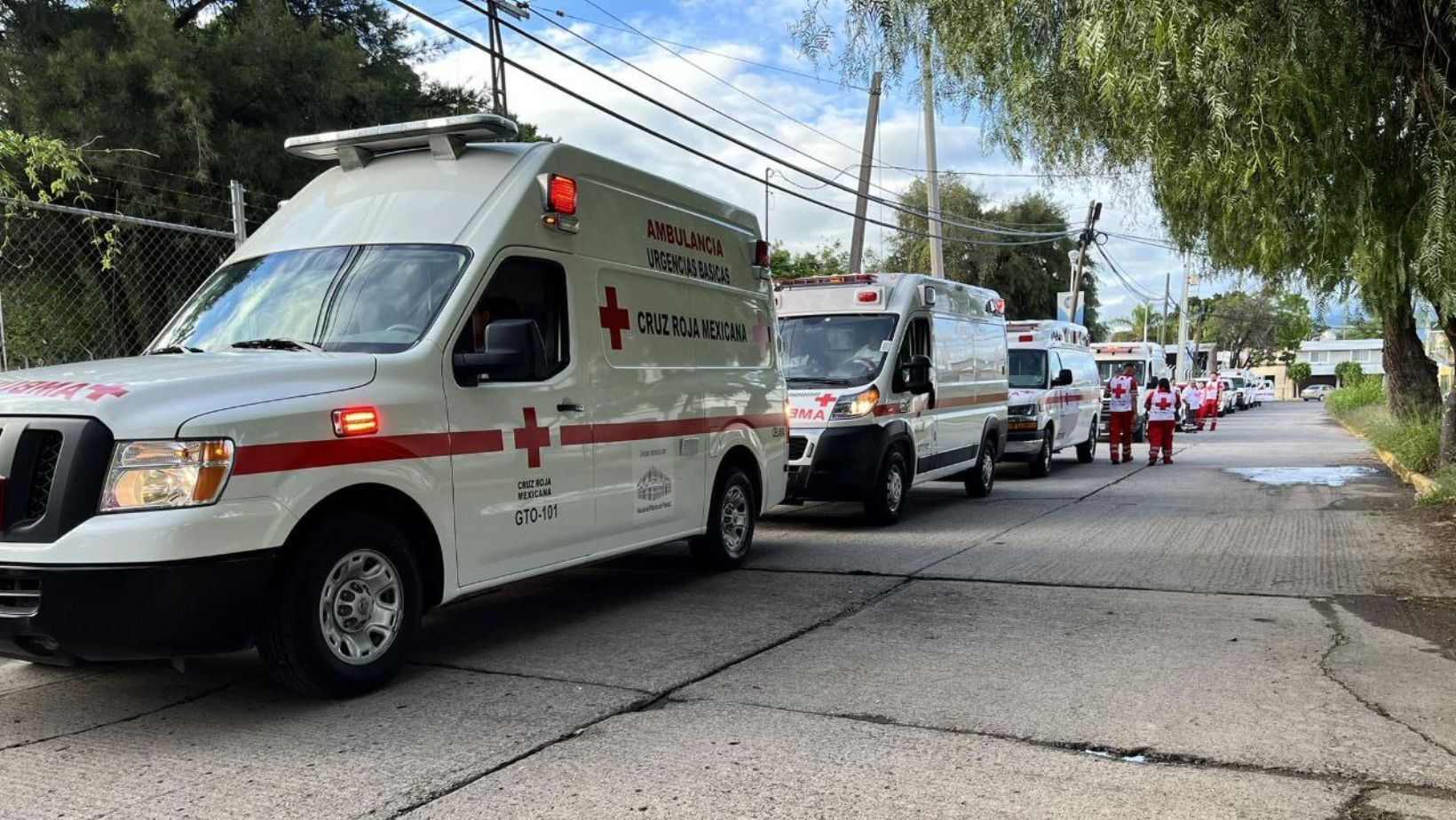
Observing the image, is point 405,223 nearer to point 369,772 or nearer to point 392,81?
point 369,772

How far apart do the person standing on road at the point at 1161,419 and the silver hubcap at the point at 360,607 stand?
16423 mm

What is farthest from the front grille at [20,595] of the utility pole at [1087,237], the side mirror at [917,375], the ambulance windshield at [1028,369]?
the utility pole at [1087,237]

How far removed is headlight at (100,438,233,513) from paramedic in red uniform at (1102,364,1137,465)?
1711 cm

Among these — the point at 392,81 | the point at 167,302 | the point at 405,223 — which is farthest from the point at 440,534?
the point at 392,81

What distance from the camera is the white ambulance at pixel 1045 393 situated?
16.5m

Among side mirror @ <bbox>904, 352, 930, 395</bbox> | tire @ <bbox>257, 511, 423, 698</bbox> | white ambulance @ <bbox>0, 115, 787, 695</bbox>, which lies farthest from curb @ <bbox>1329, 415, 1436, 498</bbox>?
tire @ <bbox>257, 511, 423, 698</bbox>

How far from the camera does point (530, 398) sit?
5848 millimetres

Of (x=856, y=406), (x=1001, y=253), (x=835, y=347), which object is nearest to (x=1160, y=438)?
(x=835, y=347)

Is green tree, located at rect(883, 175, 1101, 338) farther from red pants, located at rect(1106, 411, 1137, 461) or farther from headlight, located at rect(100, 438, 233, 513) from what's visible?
headlight, located at rect(100, 438, 233, 513)

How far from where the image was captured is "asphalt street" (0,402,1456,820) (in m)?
3.83

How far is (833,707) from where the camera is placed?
190 inches

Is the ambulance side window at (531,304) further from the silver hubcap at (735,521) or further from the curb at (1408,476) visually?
the curb at (1408,476)

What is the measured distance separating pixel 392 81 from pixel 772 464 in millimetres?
14488

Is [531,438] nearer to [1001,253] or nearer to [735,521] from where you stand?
[735,521]
